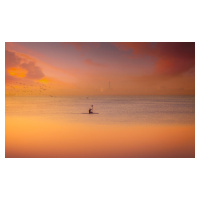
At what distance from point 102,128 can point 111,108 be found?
0.39 metres

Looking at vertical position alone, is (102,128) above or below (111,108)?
below

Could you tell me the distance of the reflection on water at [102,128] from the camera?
4.15m

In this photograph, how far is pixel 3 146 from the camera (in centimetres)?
411

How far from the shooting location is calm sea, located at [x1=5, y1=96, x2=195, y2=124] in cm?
416

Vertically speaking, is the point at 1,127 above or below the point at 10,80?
below

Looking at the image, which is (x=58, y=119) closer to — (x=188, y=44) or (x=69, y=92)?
(x=69, y=92)

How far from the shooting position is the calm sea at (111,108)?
4.16m

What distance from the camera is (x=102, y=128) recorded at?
4.46 m

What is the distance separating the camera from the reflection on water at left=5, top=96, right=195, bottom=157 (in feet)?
13.6
